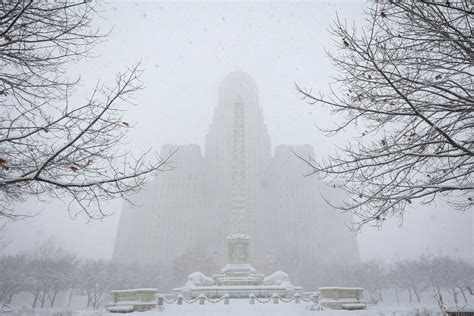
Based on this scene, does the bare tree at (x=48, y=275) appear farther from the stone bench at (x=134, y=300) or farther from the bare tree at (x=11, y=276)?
the stone bench at (x=134, y=300)

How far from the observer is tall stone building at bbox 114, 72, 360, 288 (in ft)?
341

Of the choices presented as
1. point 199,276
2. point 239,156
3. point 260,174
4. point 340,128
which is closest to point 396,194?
point 340,128

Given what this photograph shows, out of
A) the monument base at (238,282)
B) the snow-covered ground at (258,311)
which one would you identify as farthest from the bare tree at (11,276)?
the snow-covered ground at (258,311)

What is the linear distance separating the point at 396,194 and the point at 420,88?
179 cm

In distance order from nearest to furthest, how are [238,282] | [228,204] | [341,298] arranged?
[341,298], [238,282], [228,204]

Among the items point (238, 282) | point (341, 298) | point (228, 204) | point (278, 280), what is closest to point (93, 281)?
point (238, 282)

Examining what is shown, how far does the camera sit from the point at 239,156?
31781mm

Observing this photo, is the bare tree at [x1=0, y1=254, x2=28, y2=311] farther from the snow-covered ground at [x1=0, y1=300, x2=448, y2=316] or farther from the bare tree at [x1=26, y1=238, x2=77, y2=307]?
the snow-covered ground at [x1=0, y1=300, x2=448, y2=316]

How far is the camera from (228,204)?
109 m

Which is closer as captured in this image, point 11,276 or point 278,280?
point 278,280

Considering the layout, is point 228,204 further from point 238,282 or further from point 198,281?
point 238,282

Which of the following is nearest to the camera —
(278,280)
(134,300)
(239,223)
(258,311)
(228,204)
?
(258,311)

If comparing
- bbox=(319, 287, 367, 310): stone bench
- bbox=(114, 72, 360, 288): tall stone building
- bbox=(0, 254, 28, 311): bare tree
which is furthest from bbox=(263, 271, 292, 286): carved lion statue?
bbox=(114, 72, 360, 288): tall stone building

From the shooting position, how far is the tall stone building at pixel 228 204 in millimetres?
104062
